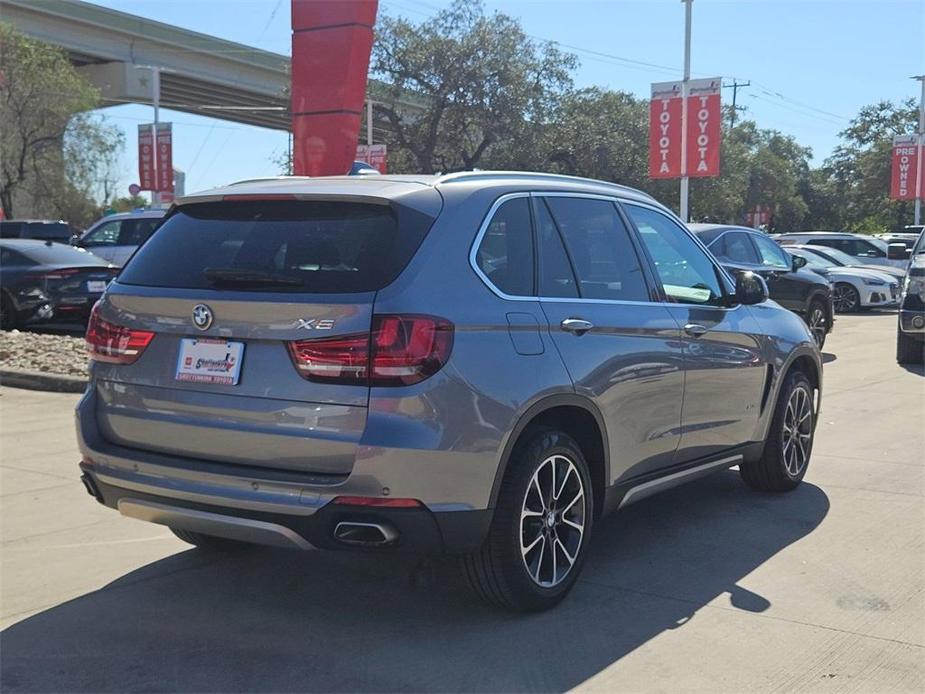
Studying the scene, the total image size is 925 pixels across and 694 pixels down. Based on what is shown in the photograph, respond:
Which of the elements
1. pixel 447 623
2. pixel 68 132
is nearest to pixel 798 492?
pixel 447 623

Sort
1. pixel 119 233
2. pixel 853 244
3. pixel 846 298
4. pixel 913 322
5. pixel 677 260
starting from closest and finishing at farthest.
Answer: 1. pixel 677 260
2. pixel 913 322
3. pixel 119 233
4. pixel 846 298
5. pixel 853 244

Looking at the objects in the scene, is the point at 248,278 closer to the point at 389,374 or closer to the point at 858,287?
the point at 389,374

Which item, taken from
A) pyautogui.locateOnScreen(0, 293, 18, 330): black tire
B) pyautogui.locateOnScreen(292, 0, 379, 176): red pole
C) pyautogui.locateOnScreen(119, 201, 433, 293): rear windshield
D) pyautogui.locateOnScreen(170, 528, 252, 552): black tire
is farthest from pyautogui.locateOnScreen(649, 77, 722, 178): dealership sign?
pyautogui.locateOnScreen(119, 201, 433, 293): rear windshield

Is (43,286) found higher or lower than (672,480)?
higher

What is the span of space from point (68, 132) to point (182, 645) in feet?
135

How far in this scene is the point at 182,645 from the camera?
393 centimetres

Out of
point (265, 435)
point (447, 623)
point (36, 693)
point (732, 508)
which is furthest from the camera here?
point (732, 508)

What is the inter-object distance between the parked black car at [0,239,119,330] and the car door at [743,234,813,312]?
903cm

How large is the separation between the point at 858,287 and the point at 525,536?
1922 centimetres

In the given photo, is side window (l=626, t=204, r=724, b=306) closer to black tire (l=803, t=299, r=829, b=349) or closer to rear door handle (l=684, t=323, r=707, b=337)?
rear door handle (l=684, t=323, r=707, b=337)

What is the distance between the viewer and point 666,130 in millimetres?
22516

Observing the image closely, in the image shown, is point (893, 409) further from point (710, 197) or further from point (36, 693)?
point (710, 197)

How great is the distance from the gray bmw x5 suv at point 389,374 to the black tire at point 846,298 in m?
18.2

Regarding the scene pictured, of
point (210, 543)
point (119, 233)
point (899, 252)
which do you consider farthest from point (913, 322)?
point (119, 233)
